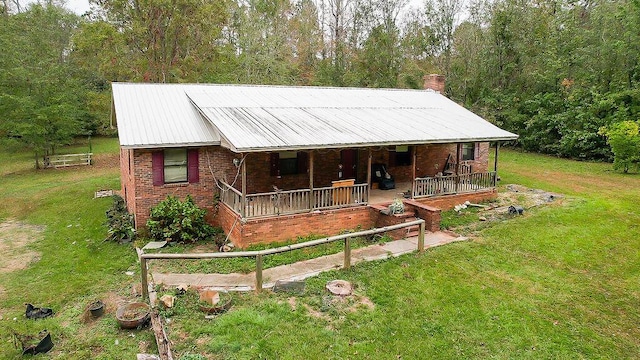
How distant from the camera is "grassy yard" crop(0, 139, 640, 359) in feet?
22.4

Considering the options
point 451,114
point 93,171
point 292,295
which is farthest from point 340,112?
point 93,171

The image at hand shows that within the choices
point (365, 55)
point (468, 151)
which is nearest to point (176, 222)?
point (468, 151)

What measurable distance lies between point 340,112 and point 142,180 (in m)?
7.32

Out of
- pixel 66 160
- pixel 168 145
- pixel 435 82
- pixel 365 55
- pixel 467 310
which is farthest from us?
pixel 365 55

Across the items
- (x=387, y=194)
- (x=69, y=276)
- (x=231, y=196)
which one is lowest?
(x=69, y=276)

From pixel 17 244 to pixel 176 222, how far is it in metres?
5.17

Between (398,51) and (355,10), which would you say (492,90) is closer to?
(398,51)

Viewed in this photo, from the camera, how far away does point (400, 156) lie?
17656mm

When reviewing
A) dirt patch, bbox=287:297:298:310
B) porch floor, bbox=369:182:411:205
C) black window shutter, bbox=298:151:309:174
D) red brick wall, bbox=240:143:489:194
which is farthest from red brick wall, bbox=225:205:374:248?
dirt patch, bbox=287:297:298:310

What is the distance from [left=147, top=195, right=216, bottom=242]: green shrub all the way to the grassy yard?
38.2 inches

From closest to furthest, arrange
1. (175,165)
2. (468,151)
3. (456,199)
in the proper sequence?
(175,165)
(456,199)
(468,151)

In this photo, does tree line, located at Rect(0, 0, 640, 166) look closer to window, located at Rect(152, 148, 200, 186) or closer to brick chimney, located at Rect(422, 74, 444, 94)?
brick chimney, located at Rect(422, 74, 444, 94)

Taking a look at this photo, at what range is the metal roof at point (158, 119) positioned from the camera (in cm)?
1212

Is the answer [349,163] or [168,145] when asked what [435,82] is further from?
[168,145]
